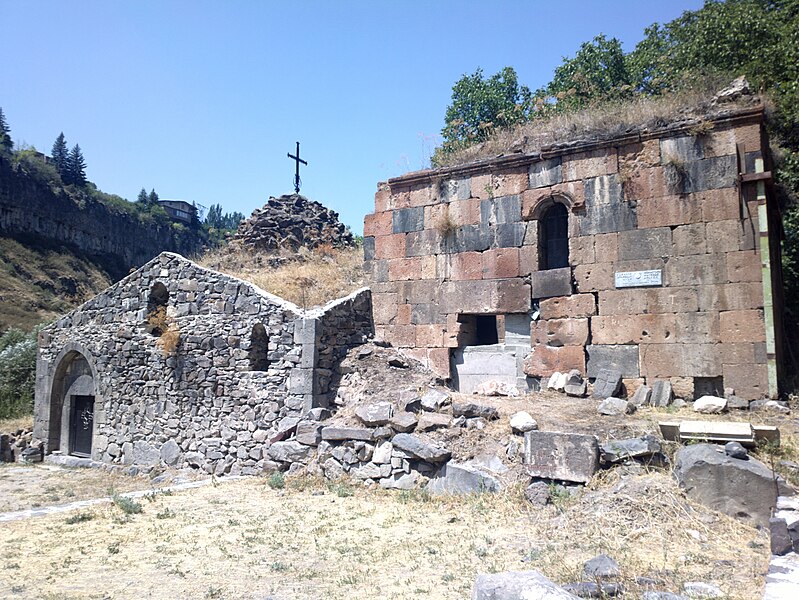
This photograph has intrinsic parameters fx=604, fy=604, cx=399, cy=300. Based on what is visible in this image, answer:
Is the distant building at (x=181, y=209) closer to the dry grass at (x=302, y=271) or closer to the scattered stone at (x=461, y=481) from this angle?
the dry grass at (x=302, y=271)

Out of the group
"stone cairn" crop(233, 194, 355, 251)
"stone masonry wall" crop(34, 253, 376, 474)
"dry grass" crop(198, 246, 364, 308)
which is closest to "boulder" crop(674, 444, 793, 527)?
"stone masonry wall" crop(34, 253, 376, 474)

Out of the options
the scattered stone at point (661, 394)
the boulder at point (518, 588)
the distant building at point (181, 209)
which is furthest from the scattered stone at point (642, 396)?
the distant building at point (181, 209)

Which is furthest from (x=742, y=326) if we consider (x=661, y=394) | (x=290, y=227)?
(x=290, y=227)

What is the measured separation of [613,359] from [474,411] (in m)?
2.62

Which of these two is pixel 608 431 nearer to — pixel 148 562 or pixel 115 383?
pixel 148 562

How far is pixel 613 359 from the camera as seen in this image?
9.55 metres

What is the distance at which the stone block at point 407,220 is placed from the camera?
11.7m

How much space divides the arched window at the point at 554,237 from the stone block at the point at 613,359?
5.44 ft

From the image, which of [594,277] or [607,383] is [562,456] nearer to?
[607,383]

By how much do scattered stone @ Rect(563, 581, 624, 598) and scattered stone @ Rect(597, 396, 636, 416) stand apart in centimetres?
437

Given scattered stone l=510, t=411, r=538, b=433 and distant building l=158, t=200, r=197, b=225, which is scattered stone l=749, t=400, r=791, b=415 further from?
distant building l=158, t=200, r=197, b=225

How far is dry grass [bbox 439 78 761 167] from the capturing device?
9633 millimetres

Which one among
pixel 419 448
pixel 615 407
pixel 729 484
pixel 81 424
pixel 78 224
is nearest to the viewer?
pixel 729 484

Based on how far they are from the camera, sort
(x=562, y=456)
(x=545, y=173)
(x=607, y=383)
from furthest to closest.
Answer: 1. (x=545, y=173)
2. (x=607, y=383)
3. (x=562, y=456)
